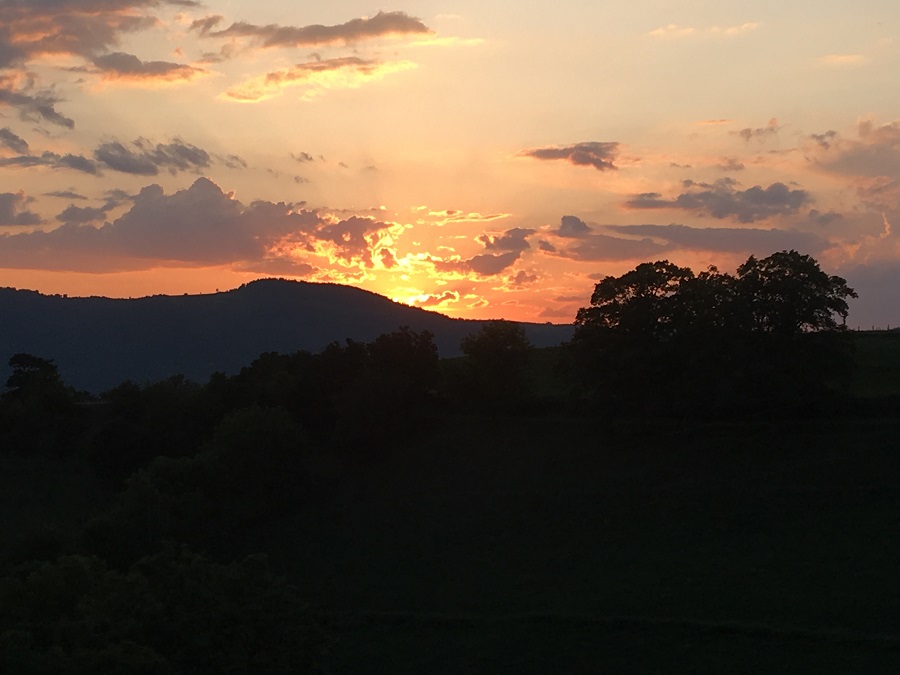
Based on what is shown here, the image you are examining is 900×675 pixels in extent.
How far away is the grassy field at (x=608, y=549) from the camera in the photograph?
3878cm

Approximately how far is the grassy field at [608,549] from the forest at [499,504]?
→ 191 mm

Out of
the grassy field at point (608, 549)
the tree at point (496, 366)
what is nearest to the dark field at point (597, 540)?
the grassy field at point (608, 549)

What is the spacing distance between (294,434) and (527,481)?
64.6 ft

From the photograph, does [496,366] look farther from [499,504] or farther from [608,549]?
[608,549]

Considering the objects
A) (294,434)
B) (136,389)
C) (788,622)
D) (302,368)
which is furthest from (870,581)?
(136,389)

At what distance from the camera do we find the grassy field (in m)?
38.8

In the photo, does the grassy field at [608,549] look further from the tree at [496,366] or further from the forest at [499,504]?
the tree at [496,366]

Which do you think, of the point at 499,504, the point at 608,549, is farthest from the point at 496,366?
the point at 608,549

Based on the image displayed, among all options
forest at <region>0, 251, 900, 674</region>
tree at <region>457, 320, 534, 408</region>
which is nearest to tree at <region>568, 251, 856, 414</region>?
forest at <region>0, 251, 900, 674</region>

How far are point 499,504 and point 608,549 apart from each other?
41.3 feet

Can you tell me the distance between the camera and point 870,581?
40.5 meters

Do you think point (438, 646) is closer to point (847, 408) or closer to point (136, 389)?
point (847, 408)

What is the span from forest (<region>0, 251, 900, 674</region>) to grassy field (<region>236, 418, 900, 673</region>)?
0.63 ft

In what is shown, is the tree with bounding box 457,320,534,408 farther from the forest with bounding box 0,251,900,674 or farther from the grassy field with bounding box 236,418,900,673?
the grassy field with bounding box 236,418,900,673
